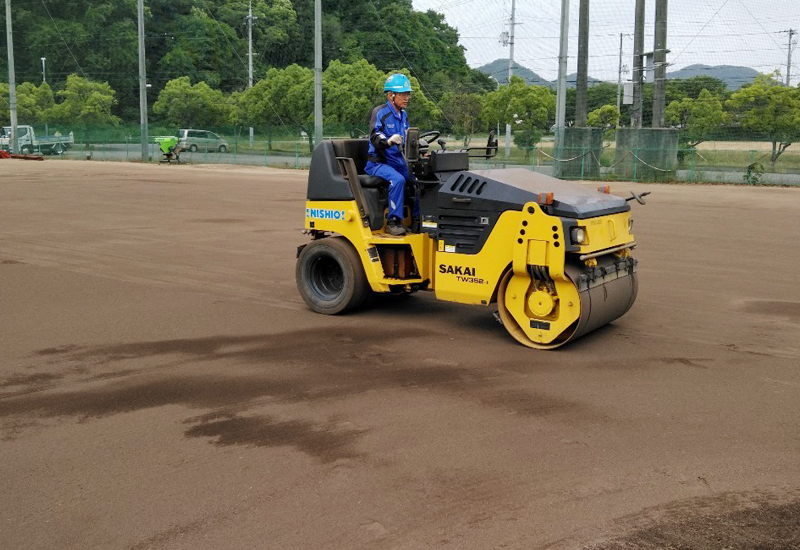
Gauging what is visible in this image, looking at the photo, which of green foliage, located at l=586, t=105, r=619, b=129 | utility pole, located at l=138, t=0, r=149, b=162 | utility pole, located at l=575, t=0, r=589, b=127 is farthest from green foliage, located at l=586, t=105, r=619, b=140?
utility pole, located at l=138, t=0, r=149, b=162

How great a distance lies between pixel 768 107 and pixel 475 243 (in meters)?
41.2

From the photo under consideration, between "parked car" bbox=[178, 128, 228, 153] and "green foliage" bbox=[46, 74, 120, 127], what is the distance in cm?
1170

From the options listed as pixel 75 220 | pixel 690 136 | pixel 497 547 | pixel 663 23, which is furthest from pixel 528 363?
pixel 690 136

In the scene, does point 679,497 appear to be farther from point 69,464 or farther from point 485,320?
point 485,320

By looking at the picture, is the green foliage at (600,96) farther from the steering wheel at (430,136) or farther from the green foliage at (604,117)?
the steering wheel at (430,136)

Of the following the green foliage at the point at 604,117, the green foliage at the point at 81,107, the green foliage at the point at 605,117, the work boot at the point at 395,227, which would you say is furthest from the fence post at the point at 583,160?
the green foliage at the point at 81,107

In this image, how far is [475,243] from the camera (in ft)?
27.7

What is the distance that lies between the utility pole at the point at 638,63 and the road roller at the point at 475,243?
28.1 m

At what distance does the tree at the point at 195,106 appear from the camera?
64812mm

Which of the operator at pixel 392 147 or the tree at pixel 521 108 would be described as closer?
the operator at pixel 392 147

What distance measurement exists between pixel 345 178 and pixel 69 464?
15.4 feet

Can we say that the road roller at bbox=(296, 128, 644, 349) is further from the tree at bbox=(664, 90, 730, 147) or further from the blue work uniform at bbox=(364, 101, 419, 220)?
the tree at bbox=(664, 90, 730, 147)

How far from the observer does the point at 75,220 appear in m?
18.4

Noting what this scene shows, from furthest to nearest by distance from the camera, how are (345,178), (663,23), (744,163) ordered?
(744,163) → (663,23) → (345,178)
